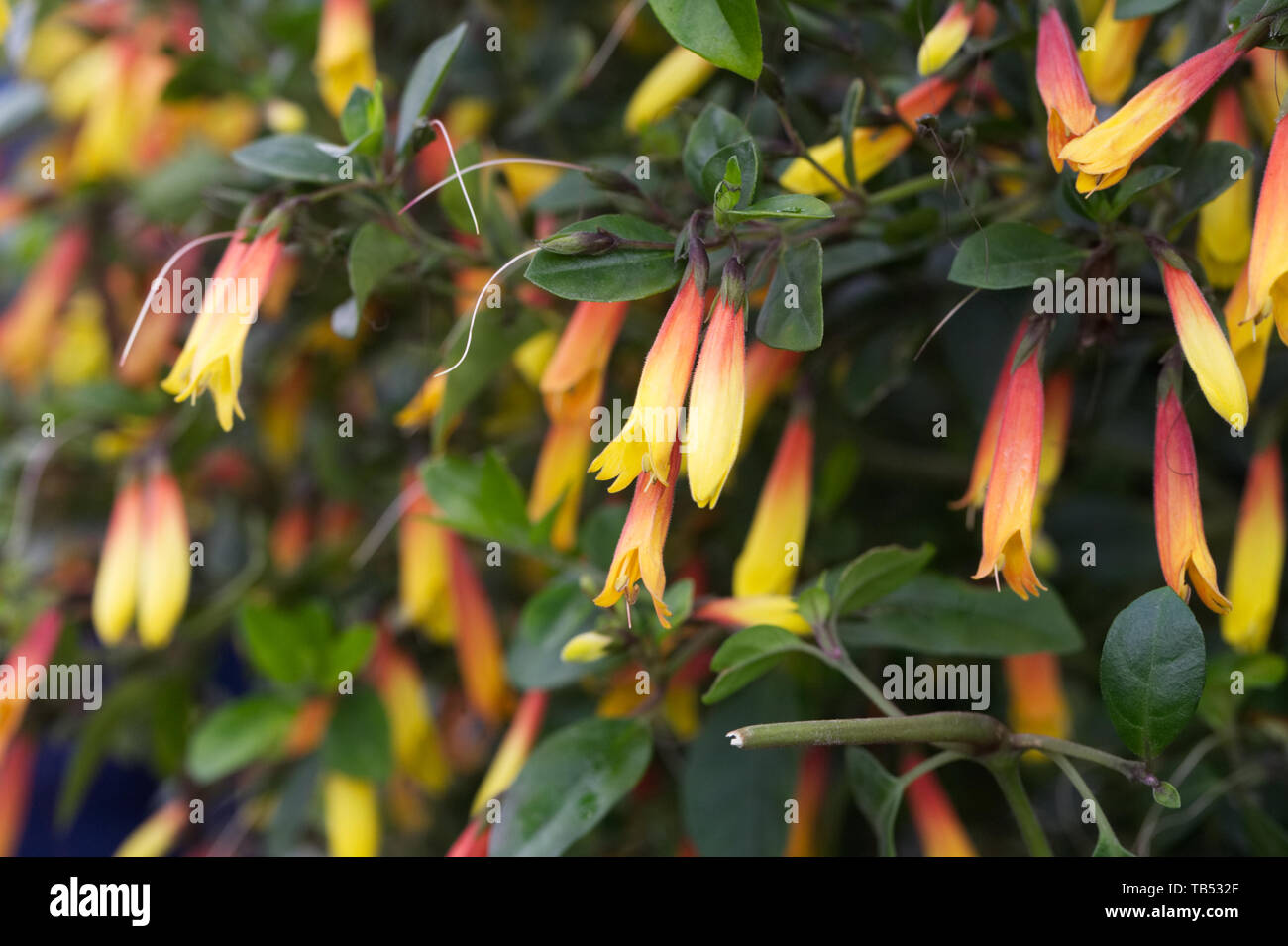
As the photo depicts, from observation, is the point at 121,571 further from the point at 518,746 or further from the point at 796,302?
the point at 796,302

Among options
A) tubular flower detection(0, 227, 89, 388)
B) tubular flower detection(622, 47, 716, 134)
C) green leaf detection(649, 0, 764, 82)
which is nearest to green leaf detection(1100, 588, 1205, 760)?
green leaf detection(649, 0, 764, 82)

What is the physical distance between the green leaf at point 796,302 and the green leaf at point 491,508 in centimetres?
16

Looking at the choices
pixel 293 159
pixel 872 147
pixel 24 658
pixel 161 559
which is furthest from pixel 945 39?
pixel 24 658

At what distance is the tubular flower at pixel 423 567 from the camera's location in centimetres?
62

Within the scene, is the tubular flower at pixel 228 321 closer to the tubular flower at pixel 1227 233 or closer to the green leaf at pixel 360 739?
the green leaf at pixel 360 739

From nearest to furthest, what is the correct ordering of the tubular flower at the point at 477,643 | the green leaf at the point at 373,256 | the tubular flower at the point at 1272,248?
the tubular flower at the point at 1272,248
the green leaf at the point at 373,256
the tubular flower at the point at 477,643

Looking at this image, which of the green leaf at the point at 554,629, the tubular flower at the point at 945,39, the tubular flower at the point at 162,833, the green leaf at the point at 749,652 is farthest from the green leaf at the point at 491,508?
the tubular flower at the point at 162,833

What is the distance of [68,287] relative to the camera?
80cm

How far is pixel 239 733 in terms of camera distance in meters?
0.62

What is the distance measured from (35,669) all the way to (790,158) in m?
0.52

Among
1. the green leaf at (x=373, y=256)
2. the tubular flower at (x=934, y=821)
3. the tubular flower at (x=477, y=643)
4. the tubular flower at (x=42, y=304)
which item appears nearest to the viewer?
the green leaf at (x=373, y=256)
